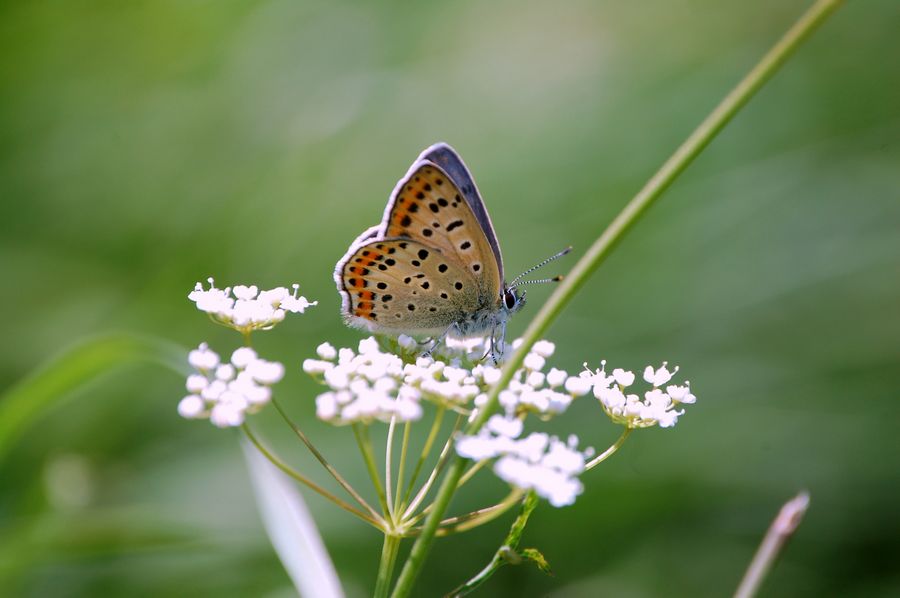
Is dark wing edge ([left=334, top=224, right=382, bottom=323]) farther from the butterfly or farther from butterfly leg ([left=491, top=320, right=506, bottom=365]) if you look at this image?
butterfly leg ([left=491, top=320, right=506, bottom=365])

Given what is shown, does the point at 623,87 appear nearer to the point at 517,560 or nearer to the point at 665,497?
the point at 665,497

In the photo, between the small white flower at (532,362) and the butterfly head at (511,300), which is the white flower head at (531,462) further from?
the butterfly head at (511,300)

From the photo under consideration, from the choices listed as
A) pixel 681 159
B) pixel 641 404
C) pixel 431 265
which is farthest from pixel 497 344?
pixel 681 159

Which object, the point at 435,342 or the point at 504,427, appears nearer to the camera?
the point at 504,427

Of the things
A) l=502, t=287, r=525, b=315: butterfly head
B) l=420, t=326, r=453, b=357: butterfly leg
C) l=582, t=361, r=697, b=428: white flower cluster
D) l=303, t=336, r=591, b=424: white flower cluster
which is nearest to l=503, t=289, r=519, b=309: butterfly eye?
l=502, t=287, r=525, b=315: butterfly head

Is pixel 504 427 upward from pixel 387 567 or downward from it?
upward

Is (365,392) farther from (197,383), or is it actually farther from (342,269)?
(342,269)

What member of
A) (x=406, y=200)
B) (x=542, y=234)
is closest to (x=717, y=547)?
(x=542, y=234)
